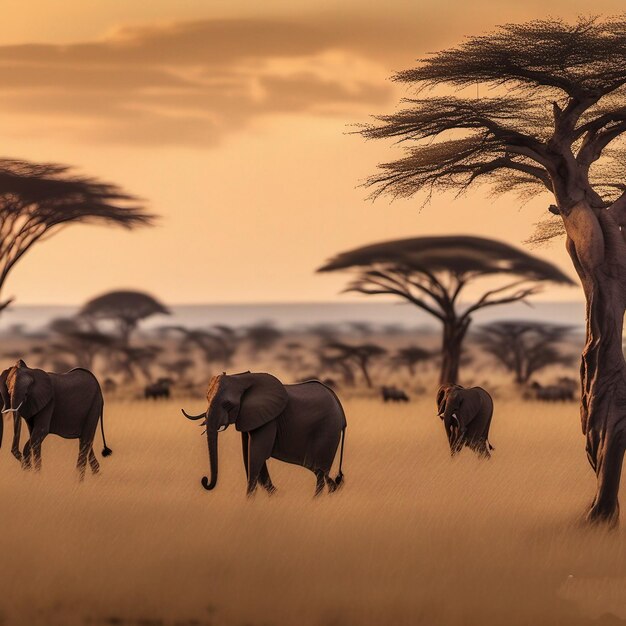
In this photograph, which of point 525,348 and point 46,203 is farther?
point 525,348

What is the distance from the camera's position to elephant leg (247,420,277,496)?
13195mm

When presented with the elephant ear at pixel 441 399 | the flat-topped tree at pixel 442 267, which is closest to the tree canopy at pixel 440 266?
the flat-topped tree at pixel 442 267

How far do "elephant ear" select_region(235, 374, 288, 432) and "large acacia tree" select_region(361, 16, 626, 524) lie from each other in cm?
232

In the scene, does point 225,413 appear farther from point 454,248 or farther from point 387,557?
point 454,248

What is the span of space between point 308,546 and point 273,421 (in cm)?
222

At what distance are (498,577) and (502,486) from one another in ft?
13.5

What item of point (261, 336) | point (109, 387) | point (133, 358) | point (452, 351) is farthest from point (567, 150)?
point (261, 336)

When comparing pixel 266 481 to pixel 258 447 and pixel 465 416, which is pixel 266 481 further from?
pixel 465 416

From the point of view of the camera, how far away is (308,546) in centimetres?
1130

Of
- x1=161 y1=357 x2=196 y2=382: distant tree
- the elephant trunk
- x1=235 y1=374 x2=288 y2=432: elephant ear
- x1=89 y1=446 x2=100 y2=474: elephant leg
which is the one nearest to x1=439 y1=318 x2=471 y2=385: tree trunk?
x1=89 y1=446 x2=100 y2=474: elephant leg

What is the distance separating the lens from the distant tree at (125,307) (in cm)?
4475

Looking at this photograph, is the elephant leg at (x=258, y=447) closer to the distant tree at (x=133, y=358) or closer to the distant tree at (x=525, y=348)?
the distant tree at (x=525, y=348)

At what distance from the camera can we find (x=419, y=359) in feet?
133

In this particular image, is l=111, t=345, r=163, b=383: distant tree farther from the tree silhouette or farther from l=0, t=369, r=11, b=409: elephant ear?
l=0, t=369, r=11, b=409: elephant ear
